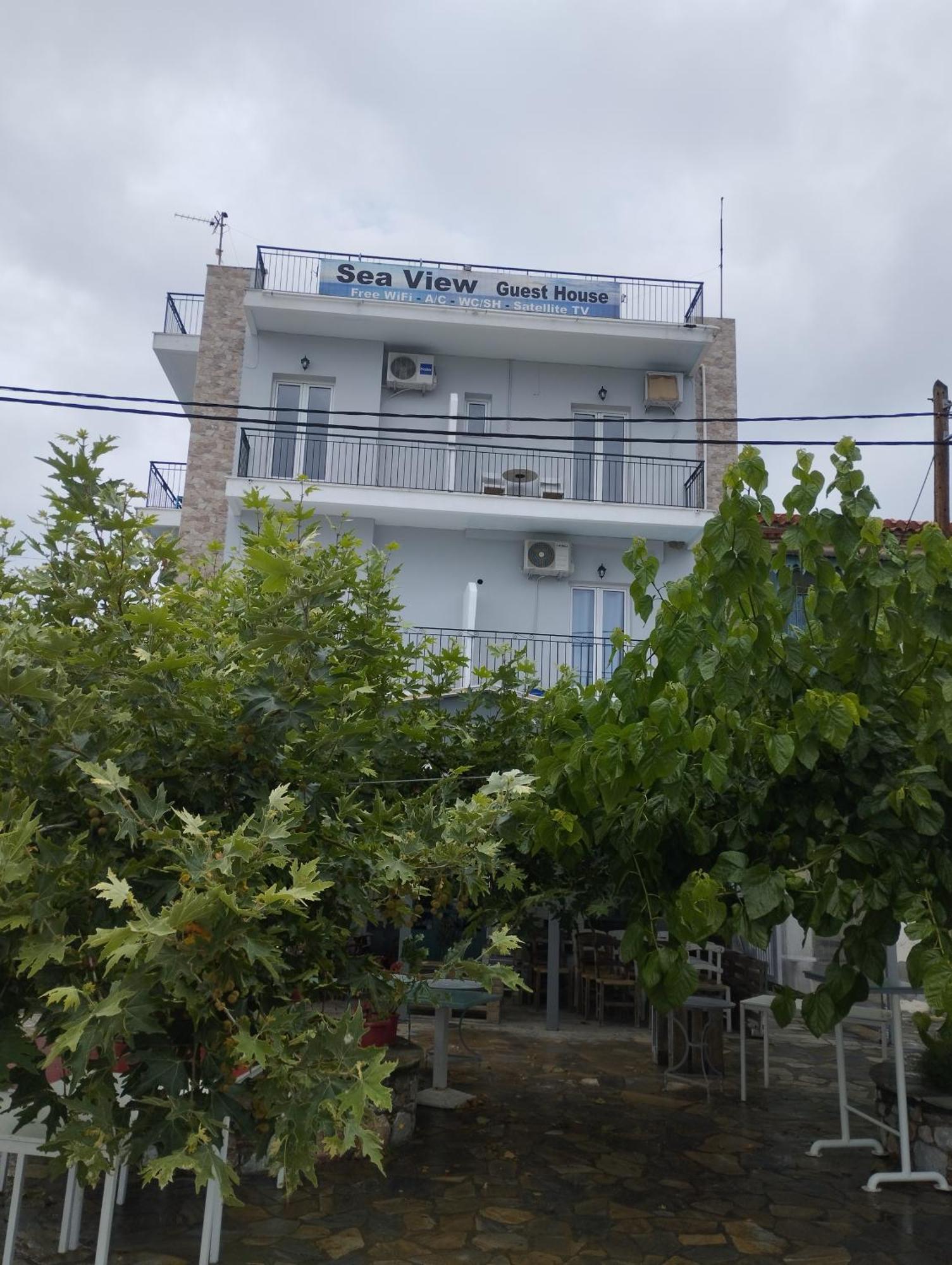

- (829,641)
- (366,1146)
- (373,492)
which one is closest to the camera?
(366,1146)

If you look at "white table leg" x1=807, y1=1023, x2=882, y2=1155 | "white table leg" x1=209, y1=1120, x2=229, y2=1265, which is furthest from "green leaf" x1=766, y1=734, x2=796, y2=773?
"white table leg" x1=807, y1=1023, x2=882, y2=1155

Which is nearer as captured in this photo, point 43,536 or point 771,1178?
point 43,536

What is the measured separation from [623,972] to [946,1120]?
6697 mm

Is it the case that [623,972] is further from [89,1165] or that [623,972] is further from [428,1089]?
[89,1165]

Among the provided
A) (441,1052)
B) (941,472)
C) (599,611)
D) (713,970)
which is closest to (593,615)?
(599,611)

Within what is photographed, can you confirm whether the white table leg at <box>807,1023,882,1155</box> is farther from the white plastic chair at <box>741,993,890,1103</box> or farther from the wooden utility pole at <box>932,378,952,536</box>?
the wooden utility pole at <box>932,378,952,536</box>

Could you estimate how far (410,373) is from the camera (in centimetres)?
1650

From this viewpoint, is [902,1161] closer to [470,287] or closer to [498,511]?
[498,511]

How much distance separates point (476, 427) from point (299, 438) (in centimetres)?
295

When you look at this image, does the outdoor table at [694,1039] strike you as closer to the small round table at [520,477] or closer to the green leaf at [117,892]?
the green leaf at [117,892]

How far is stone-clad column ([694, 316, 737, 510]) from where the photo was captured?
16875 mm

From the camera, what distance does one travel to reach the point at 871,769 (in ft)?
15.8

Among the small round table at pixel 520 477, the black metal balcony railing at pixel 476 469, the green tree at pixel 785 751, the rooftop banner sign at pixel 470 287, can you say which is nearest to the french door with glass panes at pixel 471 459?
the black metal balcony railing at pixel 476 469

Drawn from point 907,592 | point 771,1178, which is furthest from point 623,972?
point 907,592
